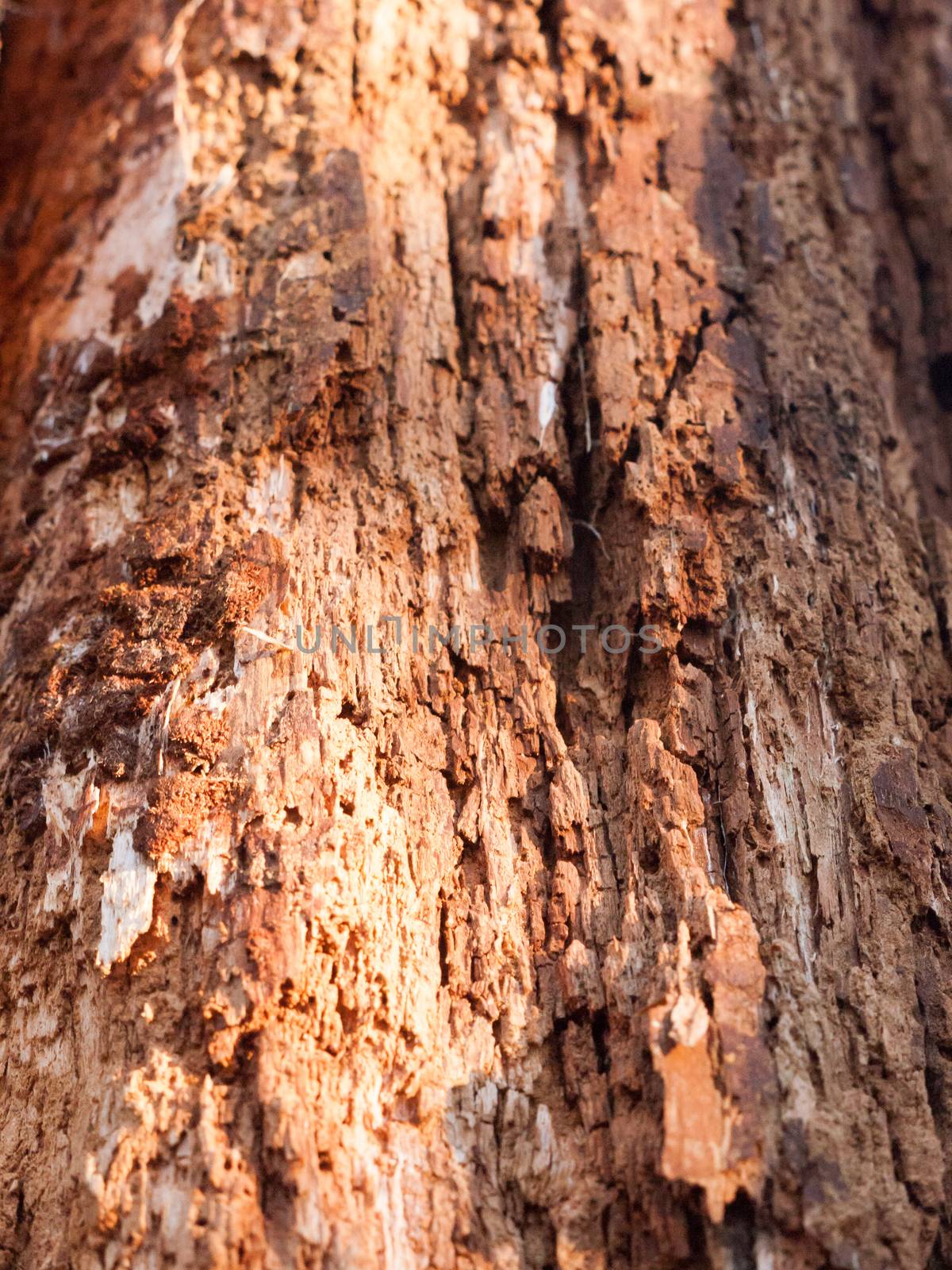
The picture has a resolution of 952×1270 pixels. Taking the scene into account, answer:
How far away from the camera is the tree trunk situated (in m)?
2.27

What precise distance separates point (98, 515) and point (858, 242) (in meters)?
2.72

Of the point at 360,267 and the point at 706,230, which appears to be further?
the point at 706,230

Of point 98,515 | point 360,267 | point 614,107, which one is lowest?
point 98,515

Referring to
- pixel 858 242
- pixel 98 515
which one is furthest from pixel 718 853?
pixel 858 242

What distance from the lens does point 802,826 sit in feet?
8.84

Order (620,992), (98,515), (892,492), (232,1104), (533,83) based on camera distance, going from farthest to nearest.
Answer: (533,83)
(892,492)
(98,515)
(620,992)
(232,1104)

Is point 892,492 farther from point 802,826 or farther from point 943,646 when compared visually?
point 802,826

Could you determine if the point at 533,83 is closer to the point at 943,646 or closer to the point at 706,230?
the point at 706,230

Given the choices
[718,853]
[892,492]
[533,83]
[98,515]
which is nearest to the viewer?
[718,853]

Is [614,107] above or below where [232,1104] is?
above

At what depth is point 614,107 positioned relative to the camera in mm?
3641

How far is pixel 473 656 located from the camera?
9.45 feet

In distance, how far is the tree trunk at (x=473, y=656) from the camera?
2271 millimetres

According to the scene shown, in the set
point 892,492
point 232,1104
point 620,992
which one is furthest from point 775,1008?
point 892,492
